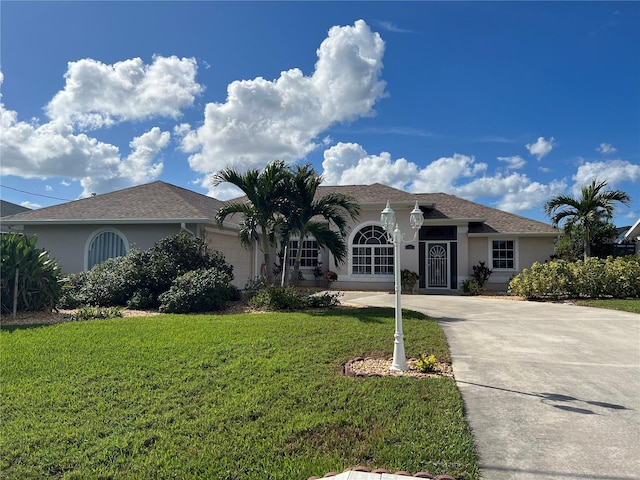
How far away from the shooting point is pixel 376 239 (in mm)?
20562

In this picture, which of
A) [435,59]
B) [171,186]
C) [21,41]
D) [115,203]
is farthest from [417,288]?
[21,41]

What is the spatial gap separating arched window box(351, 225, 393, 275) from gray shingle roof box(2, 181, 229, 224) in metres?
7.28

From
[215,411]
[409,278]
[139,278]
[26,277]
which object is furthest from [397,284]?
[409,278]

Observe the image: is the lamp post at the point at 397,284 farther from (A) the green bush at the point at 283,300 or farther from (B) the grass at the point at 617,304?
(B) the grass at the point at 617,304

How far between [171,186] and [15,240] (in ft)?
31.4

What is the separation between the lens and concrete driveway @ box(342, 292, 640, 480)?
3.55 m

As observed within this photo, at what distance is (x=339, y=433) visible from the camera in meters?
4.04

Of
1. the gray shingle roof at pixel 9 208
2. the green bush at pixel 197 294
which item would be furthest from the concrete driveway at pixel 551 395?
the gray shingle roof at pixel 9 208

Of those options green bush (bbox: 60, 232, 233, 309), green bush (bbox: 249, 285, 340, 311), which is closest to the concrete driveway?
green bush (bbox: 249, 285, 340, 311)

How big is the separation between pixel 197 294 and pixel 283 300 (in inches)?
97.6

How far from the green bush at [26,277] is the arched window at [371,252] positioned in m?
13.1

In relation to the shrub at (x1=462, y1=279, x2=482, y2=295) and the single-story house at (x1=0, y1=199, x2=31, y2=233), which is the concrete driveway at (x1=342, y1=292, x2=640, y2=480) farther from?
the single-story house at (x1=0, y1=199, x2=31, y2=233)

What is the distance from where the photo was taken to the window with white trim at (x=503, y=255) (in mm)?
20328

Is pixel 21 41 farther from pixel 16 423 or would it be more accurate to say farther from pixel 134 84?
pixel 16 423
